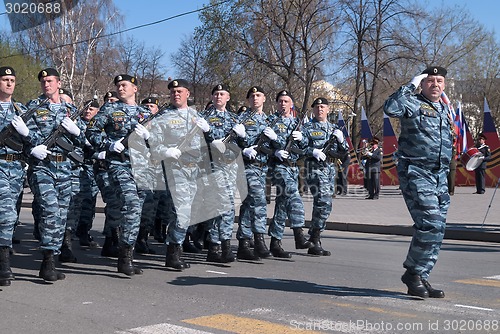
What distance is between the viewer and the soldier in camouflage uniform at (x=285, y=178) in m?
9.57

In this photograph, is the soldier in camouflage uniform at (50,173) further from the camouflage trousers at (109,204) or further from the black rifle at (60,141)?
the camouflage trousers at (109,204)

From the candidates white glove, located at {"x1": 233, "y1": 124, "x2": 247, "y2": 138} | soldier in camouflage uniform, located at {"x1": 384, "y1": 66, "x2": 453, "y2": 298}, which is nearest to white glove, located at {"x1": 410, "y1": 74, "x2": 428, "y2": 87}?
soldier in camouflage uniform, located at {"x1": 384, "y1": 66, "x2": 453, "y2": 298}

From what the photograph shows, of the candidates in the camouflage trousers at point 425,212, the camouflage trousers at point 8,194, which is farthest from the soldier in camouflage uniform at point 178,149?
the camouflage trousers at point 425,212

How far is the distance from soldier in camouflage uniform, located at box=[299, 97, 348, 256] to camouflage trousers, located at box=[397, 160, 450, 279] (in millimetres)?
2980

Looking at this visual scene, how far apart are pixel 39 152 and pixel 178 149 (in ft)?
5.20

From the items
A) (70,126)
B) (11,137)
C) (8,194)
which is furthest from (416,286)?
(11,137)

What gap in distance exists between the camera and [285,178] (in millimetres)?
9609

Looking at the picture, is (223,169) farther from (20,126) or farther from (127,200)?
(20,126)

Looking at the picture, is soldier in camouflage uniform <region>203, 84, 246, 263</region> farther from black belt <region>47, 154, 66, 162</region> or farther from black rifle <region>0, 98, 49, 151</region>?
black rifle <region>0, 98, 49, 151</region>

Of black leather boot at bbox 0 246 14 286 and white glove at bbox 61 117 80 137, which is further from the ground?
white glove at bbox 61 117 80 137

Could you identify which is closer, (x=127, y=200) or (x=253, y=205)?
(x=127, y=200)

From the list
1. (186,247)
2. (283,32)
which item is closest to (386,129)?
(283,32)

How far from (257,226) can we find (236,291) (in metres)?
2.40

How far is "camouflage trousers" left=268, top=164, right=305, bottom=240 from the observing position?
962cm
